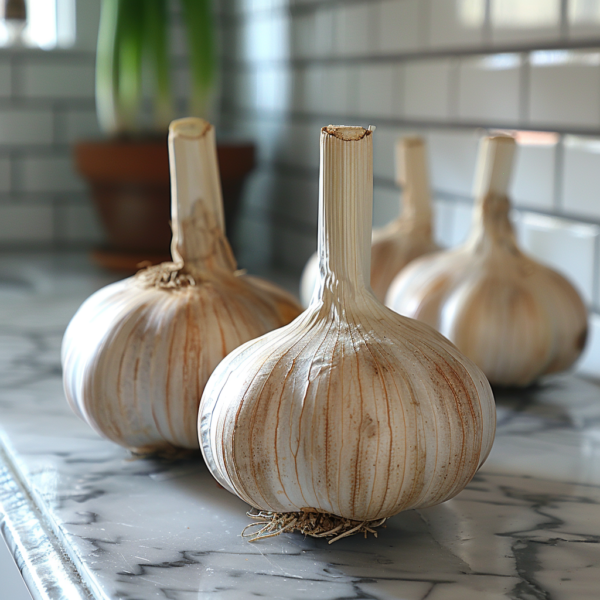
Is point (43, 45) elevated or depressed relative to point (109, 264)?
elevated

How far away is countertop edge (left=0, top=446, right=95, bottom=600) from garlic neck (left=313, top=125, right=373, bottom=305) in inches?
7.8

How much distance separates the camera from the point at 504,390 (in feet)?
2.51

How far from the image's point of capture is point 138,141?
133 centimetres

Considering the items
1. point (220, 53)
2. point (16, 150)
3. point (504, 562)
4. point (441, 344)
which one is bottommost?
point (504, 562)

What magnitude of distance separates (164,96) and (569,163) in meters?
0.77

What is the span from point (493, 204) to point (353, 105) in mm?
520

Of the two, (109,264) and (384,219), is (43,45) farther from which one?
(384,219)

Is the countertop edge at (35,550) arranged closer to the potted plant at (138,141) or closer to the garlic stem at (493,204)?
the garlic stem at (493,204)

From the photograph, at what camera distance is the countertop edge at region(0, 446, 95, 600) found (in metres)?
0.42

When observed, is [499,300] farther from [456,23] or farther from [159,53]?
[159,53]

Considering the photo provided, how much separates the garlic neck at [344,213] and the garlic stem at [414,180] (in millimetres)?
417

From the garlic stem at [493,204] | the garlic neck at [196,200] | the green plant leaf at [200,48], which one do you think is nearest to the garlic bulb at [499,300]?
the garlic stem at [493,204]

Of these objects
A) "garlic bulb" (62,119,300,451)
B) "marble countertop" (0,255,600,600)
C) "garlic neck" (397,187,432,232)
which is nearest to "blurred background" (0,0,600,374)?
"garlic neck" (397,187,432,232)

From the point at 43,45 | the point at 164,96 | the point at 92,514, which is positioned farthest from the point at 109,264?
the point at 92,514
